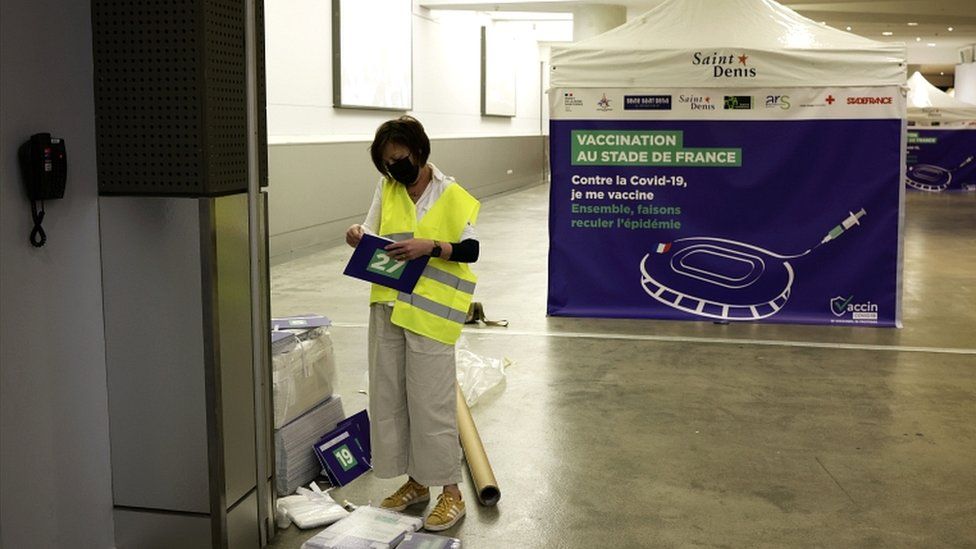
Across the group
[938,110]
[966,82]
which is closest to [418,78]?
[938,110]

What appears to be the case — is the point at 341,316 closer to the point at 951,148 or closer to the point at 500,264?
the point at 500,264

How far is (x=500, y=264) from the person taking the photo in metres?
10.2

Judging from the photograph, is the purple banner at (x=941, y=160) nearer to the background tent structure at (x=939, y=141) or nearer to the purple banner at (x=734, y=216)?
the background tent structure at (x=939, y=141)

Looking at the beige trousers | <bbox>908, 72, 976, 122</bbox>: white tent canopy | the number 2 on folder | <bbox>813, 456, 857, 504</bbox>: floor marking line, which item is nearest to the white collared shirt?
the number 2 on folder

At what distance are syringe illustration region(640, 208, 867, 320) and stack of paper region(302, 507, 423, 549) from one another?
13.1 feet

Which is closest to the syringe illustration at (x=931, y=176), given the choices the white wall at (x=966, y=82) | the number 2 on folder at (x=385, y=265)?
the white wall at (x=966, y=82)

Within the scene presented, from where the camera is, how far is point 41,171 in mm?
2736

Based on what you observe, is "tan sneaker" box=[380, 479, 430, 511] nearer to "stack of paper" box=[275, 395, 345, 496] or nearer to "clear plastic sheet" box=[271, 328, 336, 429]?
"stack of paper" box=[275, 395, 345, 496]

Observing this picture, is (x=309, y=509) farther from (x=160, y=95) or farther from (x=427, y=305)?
(x=160, y=95)

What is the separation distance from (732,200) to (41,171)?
203 inches

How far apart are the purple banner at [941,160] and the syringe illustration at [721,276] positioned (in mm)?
15595

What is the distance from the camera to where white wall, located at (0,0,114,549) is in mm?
2695

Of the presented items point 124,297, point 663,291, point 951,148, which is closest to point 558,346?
point 663,291

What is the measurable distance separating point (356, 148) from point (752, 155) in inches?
247
